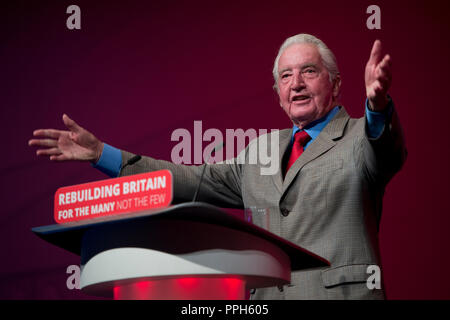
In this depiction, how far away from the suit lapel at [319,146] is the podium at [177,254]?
1.83 feet

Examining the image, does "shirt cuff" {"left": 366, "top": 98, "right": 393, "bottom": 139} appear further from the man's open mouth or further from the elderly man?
the man's open mouth

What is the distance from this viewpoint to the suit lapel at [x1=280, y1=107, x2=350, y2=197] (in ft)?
5.78

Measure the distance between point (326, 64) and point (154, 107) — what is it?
113 cm

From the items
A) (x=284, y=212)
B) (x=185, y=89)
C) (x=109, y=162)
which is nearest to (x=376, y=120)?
(x=284, y=212)

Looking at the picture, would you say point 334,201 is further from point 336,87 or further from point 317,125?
point 336,87

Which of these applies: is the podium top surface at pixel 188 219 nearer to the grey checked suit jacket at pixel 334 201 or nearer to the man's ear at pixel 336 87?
the grey checked suit jacket at pixel 334 201

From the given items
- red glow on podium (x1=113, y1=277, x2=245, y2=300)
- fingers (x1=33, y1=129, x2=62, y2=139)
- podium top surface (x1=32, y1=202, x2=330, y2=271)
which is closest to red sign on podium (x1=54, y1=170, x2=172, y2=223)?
podium top surface (x1=32, y1=202, x2=330, y2=271)

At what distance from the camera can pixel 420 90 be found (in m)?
2.70

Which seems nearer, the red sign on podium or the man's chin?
the red sign on podium

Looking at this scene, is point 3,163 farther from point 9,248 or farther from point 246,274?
point 246,274

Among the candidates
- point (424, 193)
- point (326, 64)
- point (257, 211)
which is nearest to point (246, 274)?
point (257, 211)

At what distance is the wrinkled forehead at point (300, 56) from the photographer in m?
2.11

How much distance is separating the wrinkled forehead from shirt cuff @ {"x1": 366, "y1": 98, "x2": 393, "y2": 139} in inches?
23.5

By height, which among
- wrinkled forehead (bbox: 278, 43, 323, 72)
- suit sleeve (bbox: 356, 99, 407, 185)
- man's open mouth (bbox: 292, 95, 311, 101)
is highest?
wrinkled forehead (bbox: 278, 43, 323, 72)
